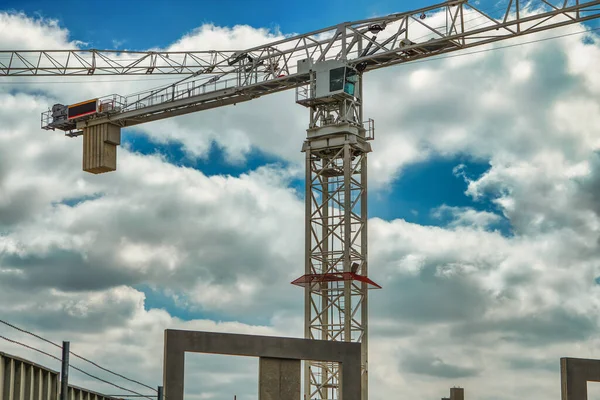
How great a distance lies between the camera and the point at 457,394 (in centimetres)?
4366

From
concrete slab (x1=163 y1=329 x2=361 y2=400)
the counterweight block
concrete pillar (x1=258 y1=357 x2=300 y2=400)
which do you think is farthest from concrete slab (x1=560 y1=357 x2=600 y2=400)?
the counterweight block

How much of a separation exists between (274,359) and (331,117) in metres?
37.9

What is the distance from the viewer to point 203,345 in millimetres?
28781

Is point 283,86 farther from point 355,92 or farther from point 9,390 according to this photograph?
point 9,390

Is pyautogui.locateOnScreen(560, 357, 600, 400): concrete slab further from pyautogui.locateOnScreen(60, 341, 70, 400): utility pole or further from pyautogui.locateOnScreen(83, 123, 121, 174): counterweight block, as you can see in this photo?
pyautogui.locateOnScreen(83, 123, 121, 174): counterweight block

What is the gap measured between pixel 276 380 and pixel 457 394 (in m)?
16.3

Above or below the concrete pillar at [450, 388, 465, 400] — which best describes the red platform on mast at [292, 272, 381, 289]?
above

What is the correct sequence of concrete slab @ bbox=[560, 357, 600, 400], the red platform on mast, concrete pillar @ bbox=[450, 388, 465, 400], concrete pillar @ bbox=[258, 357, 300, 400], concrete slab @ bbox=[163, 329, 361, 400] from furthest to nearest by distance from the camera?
the red platform on mast → concrete pillar @ bbox=[450, 388, 465, 400] → concrete slab @ bbox=[560, 357, 600, 400] → concrete pillar @ bbox=[258, 357, 300, 400] → concrete slab @ bbox=[163, 329, 361, 400]

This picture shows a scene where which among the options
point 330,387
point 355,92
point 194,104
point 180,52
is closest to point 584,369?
point 330,387

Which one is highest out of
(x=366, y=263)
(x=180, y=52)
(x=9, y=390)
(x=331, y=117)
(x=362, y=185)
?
(x=180, y=52)

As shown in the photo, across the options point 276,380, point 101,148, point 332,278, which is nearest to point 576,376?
point 276,380

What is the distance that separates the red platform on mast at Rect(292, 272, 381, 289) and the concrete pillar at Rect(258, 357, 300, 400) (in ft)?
108

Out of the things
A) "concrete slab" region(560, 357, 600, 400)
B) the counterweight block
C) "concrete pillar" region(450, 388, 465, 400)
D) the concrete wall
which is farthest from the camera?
the counterweight block

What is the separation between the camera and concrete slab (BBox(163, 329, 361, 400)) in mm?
28562
